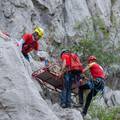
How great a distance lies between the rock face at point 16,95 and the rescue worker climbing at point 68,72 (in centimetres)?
266

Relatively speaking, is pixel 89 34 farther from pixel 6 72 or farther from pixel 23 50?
pixel 6 72

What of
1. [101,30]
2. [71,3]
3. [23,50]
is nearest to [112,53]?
[101,30]

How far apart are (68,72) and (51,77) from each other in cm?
78

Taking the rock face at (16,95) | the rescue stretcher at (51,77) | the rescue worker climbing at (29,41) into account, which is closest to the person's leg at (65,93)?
the rescue stretcher at (51,77)

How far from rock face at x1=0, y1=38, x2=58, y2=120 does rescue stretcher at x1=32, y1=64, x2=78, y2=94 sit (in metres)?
2.89

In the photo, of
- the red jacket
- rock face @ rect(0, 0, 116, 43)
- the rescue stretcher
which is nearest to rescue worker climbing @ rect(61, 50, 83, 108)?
the rescue stretcher

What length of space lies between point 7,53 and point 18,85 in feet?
3.67

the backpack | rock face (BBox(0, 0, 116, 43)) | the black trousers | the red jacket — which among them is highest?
the red jacket

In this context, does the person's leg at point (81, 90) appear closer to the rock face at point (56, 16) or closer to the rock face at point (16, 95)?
the rock face at point (16, 95)

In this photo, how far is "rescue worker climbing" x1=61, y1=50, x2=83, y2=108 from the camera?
14438 mm

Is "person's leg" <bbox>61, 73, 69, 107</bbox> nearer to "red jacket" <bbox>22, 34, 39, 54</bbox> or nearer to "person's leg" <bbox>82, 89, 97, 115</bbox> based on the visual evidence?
"person's leg" <bbox>82, 89, 97, 115</bbox>

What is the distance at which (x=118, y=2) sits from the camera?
38.3 meters

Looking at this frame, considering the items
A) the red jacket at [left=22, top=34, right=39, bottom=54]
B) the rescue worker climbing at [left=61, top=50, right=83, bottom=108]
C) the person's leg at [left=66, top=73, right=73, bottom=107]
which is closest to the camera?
the rescue worker climbing at [left=61, top=50, right=83, bottom=108]

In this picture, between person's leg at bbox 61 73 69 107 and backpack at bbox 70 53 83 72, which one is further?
person's leg at bbox 61 73 69 107
